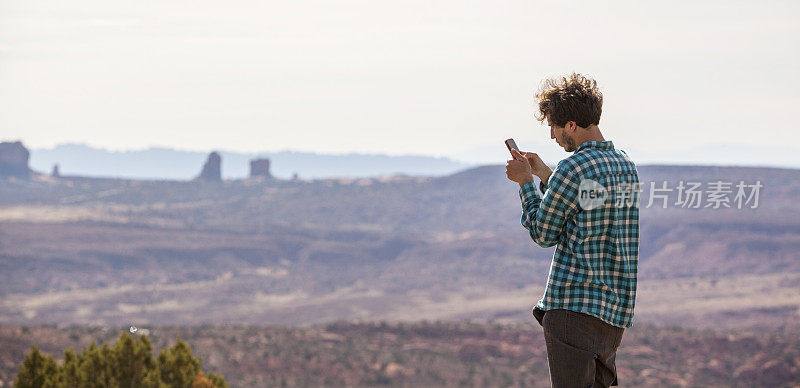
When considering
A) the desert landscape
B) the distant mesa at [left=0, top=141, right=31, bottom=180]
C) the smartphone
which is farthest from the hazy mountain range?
the smartphone

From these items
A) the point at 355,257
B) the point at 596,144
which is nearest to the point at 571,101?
the point at 596,144

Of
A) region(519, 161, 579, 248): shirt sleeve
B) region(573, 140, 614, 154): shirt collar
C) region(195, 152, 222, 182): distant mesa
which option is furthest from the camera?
region(195, 152, 222, 182): distant mesa

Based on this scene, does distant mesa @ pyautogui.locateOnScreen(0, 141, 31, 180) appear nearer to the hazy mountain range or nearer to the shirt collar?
the hazy mountain range

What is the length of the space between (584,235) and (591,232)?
30 millimetres

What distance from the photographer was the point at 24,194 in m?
153

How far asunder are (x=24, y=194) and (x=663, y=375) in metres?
141

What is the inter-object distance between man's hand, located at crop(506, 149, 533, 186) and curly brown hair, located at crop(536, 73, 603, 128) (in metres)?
0.23

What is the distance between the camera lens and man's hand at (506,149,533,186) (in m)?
3.61

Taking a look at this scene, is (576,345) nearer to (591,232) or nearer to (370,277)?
(591,232)

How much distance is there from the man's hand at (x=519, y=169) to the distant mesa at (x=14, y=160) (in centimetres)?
17752

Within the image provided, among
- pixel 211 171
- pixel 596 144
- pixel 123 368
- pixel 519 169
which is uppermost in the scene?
pixel 211 171

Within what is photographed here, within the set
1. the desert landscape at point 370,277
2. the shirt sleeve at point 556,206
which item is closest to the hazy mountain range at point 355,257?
the desert landscape at point 370,277

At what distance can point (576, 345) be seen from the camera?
3418 mm

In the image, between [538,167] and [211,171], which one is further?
[211,171]
